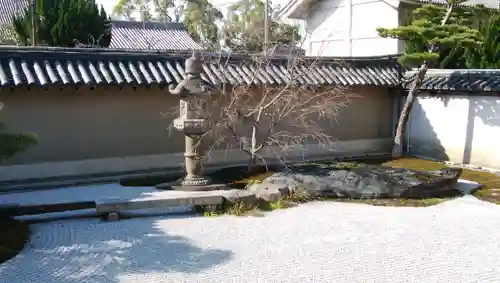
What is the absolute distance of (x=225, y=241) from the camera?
7777mm

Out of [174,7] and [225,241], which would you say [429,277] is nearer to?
[225,241]

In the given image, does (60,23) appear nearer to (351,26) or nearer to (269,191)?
(351,26)

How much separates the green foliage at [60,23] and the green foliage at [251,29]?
609cm

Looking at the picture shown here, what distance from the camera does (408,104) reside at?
15.7 metres

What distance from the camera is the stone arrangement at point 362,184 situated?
10789mm

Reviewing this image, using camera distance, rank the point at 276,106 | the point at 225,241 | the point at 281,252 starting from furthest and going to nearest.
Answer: the point at 276,106
the point at 225,241
the point at 281,252

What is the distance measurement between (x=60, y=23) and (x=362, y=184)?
1553 centimetres

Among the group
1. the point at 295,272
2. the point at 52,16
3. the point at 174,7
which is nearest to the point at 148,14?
the point at 174,7

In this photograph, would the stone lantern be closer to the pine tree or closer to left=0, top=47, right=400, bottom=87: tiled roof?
left=0, top=47, right=400, bottom=87: tiled roof

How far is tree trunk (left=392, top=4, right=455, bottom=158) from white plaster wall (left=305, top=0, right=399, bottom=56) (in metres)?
7.78

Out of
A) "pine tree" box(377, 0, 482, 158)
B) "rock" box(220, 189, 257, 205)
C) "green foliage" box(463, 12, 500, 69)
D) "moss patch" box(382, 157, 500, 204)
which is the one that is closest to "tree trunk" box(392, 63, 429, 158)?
"pine tree" box(377, 0, 482, 158)

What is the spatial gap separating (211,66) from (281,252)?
8215mm

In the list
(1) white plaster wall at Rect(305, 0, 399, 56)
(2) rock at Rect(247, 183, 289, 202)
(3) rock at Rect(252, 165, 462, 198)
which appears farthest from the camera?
(1) white plaster wall at Rect(305, 0, 399, 56)

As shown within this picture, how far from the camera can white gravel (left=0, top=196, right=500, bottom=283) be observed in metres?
6.36
